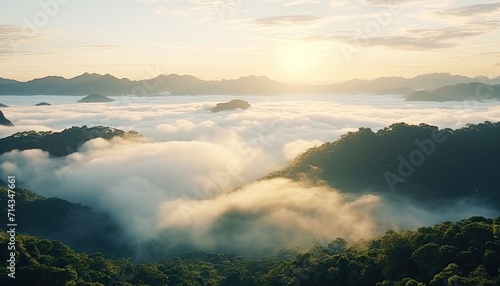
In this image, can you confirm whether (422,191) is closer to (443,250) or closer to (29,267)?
(443,250)

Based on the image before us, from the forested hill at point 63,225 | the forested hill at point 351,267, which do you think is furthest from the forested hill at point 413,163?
the forested hill at point 351,267

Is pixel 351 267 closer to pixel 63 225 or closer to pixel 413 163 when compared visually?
pixel 413 163

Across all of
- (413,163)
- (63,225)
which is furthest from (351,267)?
(63,225)

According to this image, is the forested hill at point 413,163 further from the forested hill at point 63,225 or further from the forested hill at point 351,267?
the forested hill at point 351,267

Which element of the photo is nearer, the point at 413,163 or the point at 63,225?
the point at 63,225

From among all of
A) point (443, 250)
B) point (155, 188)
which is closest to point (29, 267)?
point (443, 250)

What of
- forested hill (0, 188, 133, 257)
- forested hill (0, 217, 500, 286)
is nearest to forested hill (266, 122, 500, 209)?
forested hill (0, 188, 133, 257)

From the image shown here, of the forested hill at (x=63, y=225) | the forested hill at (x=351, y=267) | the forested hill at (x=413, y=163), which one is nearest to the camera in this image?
the forested hill at (x=351, y=267)
